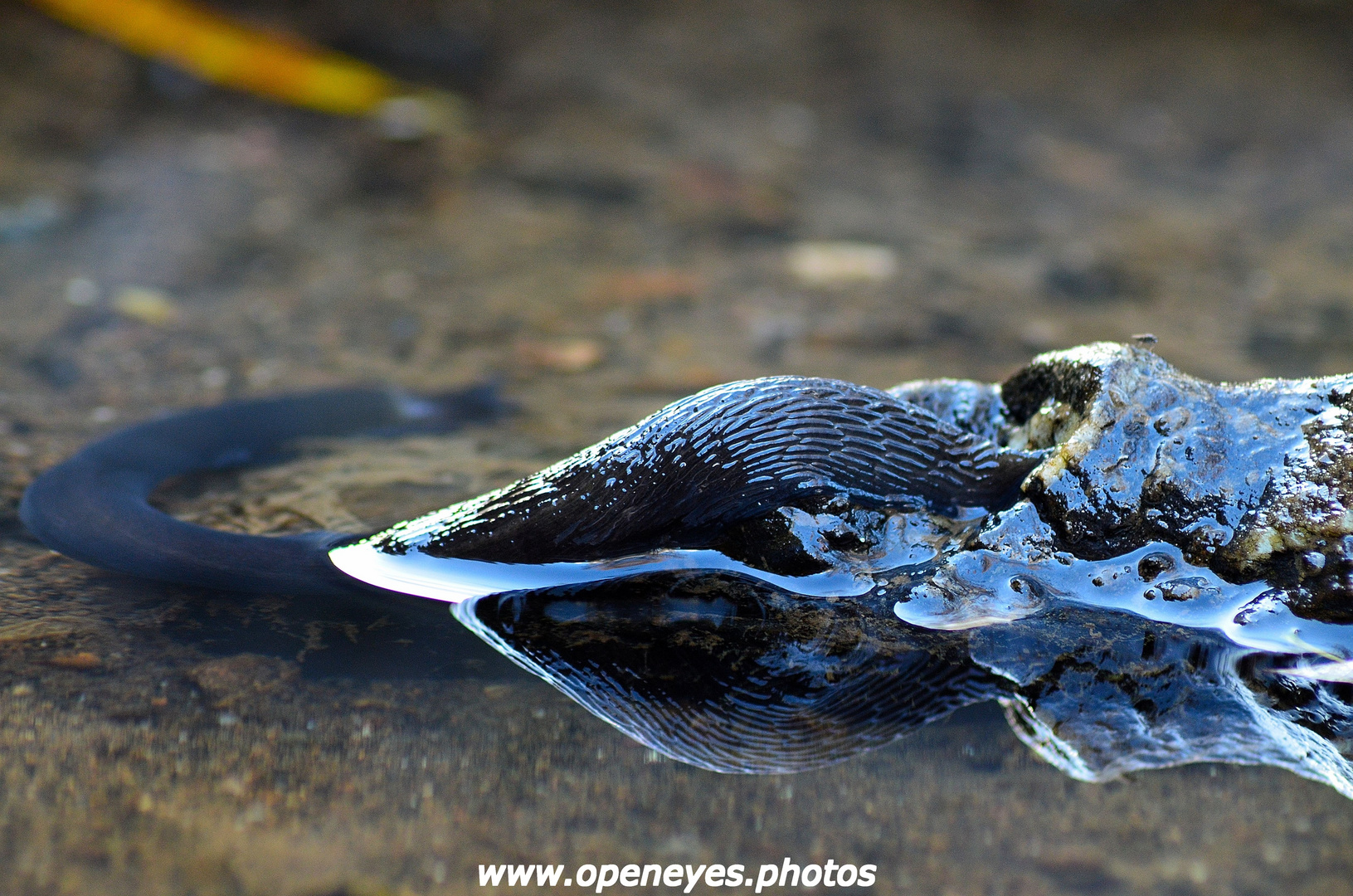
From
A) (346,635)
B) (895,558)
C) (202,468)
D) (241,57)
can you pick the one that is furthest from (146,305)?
(895,558)

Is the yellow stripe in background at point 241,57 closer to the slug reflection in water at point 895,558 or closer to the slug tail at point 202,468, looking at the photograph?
the slug tail at point 202,468

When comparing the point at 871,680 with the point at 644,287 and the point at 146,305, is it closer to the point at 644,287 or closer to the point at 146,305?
the point at 644,287

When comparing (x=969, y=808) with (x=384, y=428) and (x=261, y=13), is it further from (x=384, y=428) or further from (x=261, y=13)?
(x=261, y=13)

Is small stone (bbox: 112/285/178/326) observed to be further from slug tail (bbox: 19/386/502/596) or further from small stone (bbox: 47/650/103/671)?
small stone (bbox: 47/650/103/671)

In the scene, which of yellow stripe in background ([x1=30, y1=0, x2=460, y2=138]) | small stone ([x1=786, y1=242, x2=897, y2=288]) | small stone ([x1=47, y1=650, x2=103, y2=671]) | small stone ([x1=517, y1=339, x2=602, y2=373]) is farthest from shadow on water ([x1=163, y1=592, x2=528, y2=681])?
yellow stripe in background ([x1=30, y1=0, x2=460, y2=138])

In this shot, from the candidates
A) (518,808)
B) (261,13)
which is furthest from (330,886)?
(261,13)

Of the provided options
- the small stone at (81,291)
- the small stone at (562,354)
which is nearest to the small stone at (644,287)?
the small stone at (562,354)

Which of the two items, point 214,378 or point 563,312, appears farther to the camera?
point 563,312
